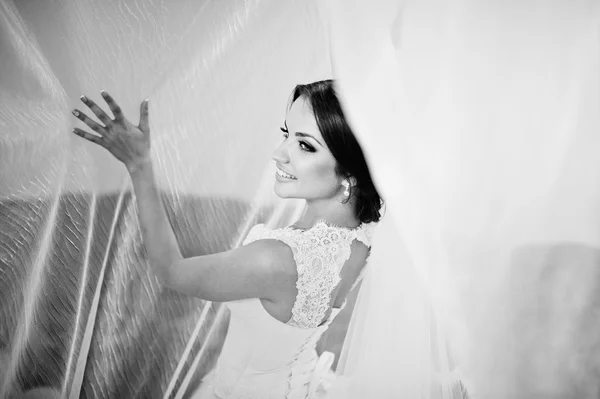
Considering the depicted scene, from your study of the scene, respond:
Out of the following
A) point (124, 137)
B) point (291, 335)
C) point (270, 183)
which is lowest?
point (291, 335)

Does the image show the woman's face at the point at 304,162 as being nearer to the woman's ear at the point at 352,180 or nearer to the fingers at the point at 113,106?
the woman's ear at the point at 352,180

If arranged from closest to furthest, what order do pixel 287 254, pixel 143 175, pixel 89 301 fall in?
1. pixel 287 254
2. pixel 143 175
3. pixel 89 301

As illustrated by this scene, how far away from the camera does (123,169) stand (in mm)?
1146

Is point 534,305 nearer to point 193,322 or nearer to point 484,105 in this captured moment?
point 484,105

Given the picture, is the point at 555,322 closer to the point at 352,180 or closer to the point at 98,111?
the point at 352,180

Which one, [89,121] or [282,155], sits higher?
[89,121]

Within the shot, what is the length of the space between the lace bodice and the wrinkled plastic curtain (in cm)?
19

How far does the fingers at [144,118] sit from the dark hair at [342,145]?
0.98 ft

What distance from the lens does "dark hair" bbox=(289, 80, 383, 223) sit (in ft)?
3.38

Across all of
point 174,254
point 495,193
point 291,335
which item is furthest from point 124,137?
point 495,193

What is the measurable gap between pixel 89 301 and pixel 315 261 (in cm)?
52

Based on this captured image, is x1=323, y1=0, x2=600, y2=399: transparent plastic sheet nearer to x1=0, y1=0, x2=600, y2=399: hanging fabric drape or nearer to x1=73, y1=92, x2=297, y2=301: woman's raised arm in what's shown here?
x1=0, y1=0, x2=600, y2=399: hanging fabric drape

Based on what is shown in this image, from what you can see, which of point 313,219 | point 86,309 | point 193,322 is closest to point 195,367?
point 193,322

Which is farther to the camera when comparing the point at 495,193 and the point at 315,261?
the point at 495,193
